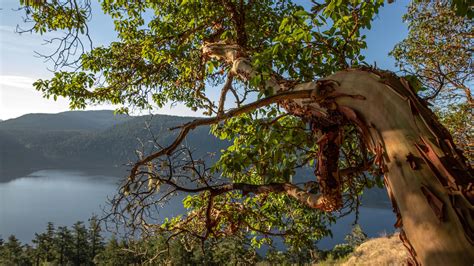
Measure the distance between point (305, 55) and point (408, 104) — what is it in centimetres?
158

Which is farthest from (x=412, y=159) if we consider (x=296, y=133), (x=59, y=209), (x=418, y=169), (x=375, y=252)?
(x=59, y=209)

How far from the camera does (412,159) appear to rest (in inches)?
59.3

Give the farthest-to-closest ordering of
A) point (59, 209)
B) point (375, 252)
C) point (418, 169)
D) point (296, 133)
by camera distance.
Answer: point (59, 209) < point (375, 252) < point (296, 133) < point (418, 169)

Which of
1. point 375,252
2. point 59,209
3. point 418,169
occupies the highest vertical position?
point 418,169

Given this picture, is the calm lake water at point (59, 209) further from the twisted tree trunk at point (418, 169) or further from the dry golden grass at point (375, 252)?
the twisted tree trunk at point (418, 169)

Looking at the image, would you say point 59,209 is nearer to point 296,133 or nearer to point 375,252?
point 375,252

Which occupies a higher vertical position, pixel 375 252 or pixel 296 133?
pixel 296 133

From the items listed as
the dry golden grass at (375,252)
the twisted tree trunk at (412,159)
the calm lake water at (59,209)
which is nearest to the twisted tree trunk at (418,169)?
the twisted tree trunk at (412,159)

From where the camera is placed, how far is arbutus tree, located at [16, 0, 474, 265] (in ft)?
4.74

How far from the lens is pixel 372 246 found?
23.5 m

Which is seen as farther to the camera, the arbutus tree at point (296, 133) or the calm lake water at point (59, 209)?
the calm lake water at point (59, 209)

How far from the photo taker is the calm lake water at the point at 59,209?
124 meters

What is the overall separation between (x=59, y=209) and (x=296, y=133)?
168491 mm

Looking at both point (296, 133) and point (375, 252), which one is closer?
point (296, 133)
